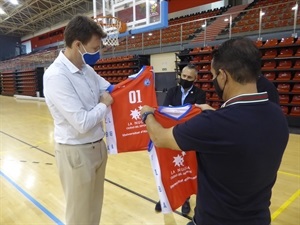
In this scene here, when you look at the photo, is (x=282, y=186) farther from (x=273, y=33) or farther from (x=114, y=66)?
(x=114, y=66)

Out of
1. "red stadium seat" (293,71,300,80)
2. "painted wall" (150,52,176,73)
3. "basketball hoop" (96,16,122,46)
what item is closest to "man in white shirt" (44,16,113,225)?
"basketball hoop" (96,16,122,46)

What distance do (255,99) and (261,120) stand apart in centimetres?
8

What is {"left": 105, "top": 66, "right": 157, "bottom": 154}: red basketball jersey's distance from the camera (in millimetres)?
1981

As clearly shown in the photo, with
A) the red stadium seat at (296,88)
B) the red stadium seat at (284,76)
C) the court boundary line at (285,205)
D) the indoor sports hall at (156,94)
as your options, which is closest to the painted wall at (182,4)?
the indoor sports hall at (156,94)

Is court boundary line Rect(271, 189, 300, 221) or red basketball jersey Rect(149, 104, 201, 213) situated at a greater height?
red basketball jersey Rect(149, 104, 201, 213)

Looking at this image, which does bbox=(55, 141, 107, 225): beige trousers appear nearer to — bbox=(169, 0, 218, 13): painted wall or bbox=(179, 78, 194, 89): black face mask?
bbox=(179, 78, 194, 89): black face mask

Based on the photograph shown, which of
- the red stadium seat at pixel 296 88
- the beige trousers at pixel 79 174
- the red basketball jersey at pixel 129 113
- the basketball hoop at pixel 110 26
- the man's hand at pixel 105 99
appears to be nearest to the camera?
the beige trousers at pixel 79 174

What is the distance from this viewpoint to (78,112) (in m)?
1.40

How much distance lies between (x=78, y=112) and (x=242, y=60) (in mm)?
920

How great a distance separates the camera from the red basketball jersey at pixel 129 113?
6.50 feet

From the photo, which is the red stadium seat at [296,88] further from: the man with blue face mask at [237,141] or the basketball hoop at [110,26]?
the man with blue face mask at [237,141]

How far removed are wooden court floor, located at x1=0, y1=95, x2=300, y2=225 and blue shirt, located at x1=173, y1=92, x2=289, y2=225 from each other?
64.7 inches

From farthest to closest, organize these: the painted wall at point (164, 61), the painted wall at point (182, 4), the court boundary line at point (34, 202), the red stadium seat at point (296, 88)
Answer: the painted wall at point (182, 4) → the painted wall at point (164, 61) → the red stadium seat at point (296, 88) → the court boundary line at point (34, 202)

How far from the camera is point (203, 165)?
1.01 meters
